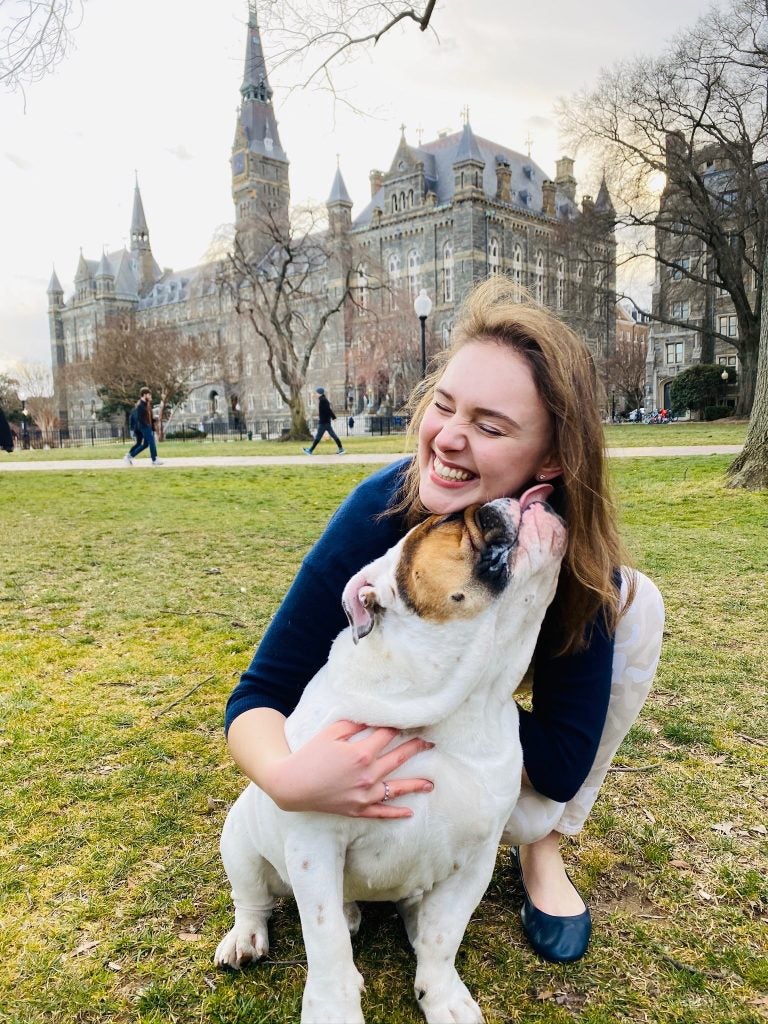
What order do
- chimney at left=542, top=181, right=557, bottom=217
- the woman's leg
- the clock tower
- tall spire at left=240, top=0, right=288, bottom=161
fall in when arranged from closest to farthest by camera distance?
the woman's leg → chimney at left=542, top=181, right=557, bottom=217 → the clock tower → tall spire at left=240, top=0, right=288, bottom=161

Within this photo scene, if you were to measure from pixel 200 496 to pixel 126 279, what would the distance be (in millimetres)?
95837

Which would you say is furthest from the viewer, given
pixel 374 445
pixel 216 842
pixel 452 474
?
pixel 374 445

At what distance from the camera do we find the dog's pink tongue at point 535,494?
1.64m

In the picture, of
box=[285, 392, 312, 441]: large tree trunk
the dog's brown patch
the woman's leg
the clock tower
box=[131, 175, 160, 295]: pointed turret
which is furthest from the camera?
box=[131, 175, 160, 295]: pointed turret

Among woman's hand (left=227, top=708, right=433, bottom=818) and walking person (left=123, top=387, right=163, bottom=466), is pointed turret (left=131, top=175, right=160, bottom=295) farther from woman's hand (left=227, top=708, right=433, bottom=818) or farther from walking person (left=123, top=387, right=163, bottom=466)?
woman's hand (left=227, top=708, right=433, bottom=818)

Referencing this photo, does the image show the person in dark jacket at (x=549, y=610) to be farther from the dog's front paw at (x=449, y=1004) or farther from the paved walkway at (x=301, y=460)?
the paved walkway at (x=301, y=460)

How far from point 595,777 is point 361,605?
45.6 inches

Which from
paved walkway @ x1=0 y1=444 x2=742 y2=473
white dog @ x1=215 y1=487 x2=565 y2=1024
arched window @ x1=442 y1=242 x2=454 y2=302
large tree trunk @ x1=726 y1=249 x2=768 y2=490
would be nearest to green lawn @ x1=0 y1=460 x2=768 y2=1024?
white dog @ x1=215 y1=487 x2=565 y2=1024

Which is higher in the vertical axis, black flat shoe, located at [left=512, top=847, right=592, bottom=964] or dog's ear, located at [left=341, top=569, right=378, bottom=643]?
dog's ear, located at [left=341, top=569, right=378, bottom=643]

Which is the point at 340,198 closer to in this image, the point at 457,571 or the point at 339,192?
the point at 339,192

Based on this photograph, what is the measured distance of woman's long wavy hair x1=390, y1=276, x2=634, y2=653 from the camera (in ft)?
5.76

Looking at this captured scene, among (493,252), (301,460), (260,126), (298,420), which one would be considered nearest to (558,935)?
(301,460)

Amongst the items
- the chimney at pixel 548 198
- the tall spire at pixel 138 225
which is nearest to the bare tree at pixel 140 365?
the chimney at pixel 548 198

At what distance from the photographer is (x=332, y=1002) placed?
1.51 metres
